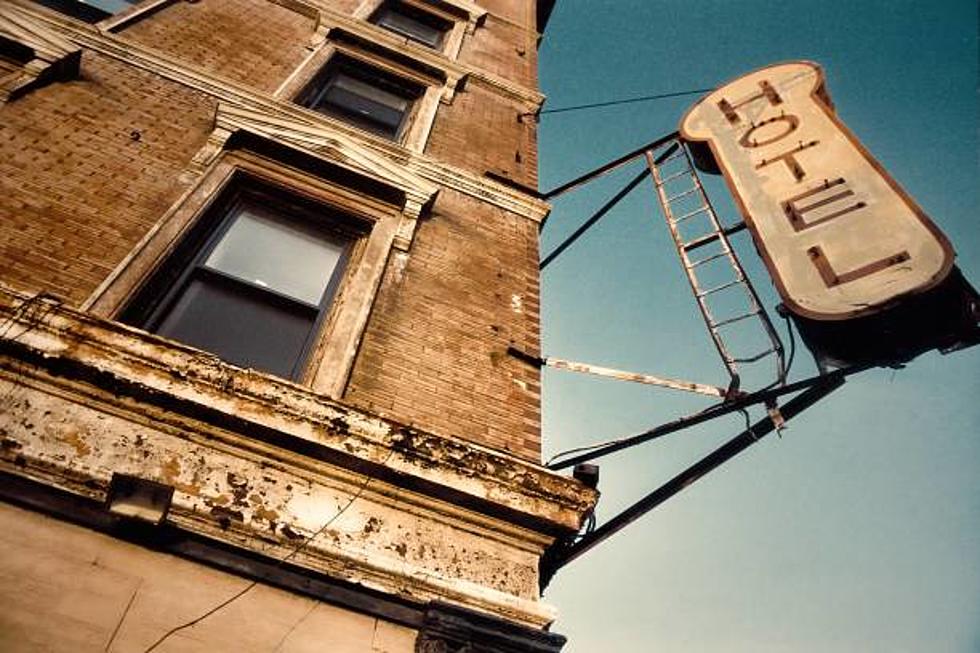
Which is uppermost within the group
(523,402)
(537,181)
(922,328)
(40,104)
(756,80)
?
(756,80)

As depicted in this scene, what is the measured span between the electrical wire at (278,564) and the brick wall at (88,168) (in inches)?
81.3

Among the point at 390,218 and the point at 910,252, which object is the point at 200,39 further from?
the point at 910,252

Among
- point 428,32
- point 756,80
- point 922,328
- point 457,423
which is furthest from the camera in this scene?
point 428,32

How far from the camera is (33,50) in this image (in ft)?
15.3

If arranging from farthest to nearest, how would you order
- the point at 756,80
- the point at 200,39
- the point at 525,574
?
the point at 756,80 < the point at 200,39 < the point at 525,574

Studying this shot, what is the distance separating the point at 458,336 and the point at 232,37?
4689 millimetres

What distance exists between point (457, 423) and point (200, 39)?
5.25 m

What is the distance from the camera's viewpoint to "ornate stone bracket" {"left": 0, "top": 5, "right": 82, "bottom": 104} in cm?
452

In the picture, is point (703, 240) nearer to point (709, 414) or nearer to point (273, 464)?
point (709, 414)

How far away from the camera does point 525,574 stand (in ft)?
10.5

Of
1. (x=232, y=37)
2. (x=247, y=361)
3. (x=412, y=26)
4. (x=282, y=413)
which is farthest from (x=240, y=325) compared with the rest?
(x=412, y=26)

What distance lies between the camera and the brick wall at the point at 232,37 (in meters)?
5.77

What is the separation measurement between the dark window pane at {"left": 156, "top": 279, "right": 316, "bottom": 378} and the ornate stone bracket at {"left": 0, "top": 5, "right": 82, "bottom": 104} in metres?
2.29

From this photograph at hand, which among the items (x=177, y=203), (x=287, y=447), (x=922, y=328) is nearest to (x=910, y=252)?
(x=922, y=328)
